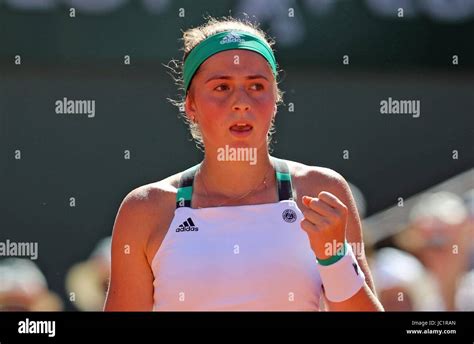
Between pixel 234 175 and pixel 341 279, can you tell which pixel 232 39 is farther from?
pixel 341 279

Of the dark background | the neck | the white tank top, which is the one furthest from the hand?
the dark background

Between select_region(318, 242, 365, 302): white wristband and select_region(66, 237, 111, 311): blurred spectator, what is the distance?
183 cm

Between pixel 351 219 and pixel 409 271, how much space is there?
1.52 meters

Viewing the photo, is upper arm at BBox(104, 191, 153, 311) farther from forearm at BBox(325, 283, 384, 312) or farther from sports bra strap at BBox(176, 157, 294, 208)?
forearm at BBox(325, 283, 384, 312)

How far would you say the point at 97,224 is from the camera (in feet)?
13.6

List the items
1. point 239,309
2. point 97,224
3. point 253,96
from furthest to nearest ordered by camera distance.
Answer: point 97,224 → point 253,96 → point 239,309

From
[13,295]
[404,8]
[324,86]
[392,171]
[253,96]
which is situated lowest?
[13,295]

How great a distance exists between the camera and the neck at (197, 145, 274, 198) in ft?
7.22

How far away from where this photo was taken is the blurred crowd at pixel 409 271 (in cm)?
346

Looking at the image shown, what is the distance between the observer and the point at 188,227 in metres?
2.12

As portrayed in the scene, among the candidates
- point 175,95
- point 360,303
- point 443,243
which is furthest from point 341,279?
point 175,95
